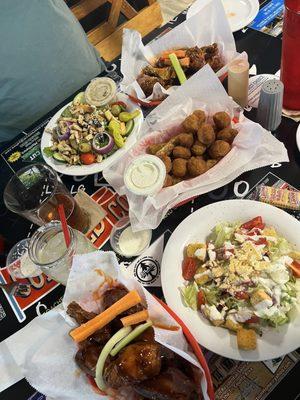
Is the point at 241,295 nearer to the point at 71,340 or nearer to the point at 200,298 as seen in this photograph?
the point at 200,298

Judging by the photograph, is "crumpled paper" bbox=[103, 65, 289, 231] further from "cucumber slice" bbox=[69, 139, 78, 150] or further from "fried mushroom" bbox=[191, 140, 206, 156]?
"cucumber slice" bbox=[69, 139, 78, 150]

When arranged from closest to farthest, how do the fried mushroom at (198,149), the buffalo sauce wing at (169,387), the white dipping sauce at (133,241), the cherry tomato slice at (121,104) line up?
the buffalo sauce wing at (169,387)
the white dipping sauce at (133,241)
the fried mushroom at (198,149)
the cherry tomato slice at (121,104)

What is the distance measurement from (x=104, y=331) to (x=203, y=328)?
0.28 meters

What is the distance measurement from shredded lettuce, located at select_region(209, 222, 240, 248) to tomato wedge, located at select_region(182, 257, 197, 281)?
0.32 ft

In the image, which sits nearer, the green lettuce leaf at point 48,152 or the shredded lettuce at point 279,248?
the shredded lettuce at point 279,248

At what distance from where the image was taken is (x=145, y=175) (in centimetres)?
141

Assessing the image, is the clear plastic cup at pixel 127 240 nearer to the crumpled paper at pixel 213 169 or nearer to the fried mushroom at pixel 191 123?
the crumpled paper at pixel 213 169

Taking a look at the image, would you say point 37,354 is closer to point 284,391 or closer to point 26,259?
point 26,259

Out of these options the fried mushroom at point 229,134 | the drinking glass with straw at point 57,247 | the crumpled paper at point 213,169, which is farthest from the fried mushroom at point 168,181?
the drinking glass with straw at point 57,247

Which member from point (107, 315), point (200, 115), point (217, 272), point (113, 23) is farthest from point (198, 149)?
point (113, 23)

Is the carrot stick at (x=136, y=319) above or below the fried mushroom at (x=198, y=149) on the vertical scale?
above

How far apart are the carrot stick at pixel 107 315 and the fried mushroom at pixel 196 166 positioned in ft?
1.85

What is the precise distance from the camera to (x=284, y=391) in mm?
1000

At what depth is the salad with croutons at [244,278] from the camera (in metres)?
1.03
